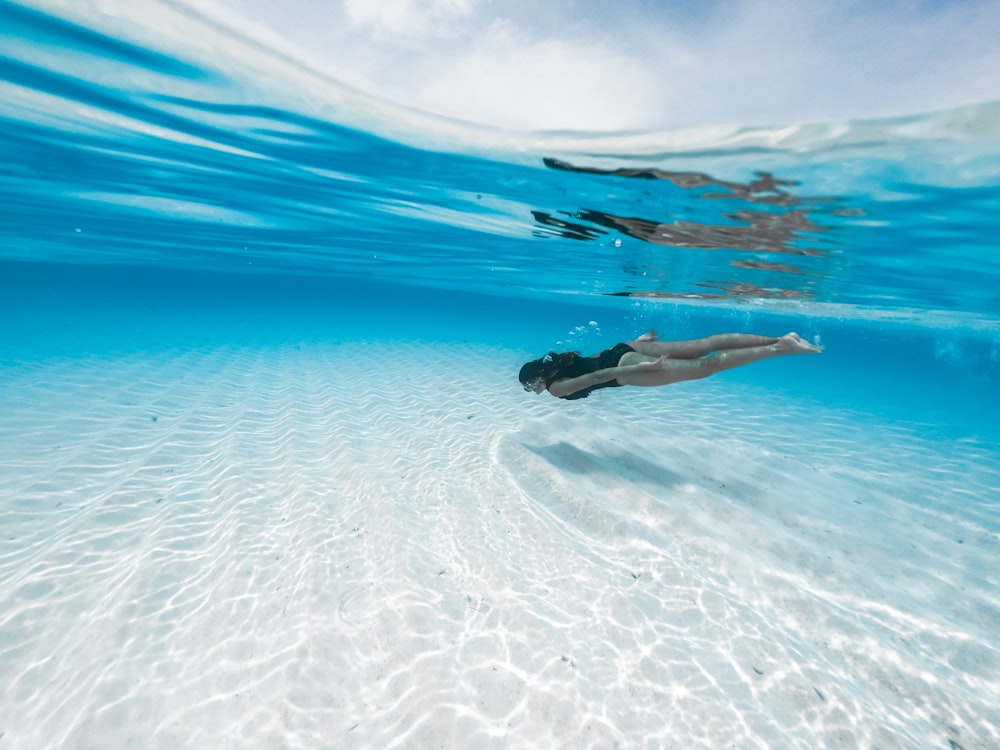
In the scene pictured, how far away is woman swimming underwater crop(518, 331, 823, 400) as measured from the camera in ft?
21.2

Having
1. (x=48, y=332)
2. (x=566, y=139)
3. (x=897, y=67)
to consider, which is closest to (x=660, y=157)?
(x=566, y=139)

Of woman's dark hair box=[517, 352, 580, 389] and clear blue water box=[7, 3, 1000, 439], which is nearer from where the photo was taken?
clear blue water box=[7, 3, 1000, 439]

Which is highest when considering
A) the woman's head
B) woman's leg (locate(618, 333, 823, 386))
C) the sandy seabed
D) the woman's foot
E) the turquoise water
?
the turquoise water

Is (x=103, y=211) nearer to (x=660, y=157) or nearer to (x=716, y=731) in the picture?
(x=660, y=157)

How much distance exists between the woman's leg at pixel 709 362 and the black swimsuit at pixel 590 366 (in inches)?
21.5

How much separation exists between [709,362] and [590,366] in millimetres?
1853

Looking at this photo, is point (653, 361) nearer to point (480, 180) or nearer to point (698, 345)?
point (698, 345)

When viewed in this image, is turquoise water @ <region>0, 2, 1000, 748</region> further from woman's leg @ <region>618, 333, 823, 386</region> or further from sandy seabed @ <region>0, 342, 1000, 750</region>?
woman's leg @ <region>618, 333, 823, 386</region>

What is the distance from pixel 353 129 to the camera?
28.4ft

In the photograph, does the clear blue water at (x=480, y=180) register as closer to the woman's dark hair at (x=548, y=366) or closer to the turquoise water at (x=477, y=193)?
the turquoise water at (x=477, y=193)

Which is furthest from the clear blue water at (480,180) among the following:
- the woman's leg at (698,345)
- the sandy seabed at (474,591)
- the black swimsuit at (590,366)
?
the sandy seabed at (474,591)

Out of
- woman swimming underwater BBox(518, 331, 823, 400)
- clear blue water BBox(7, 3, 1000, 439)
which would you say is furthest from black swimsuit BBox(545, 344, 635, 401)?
clear blue water BBox(7, 3, 1000, 439)

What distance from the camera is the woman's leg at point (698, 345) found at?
6.68m

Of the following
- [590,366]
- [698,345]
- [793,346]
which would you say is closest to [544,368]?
[590,366]
